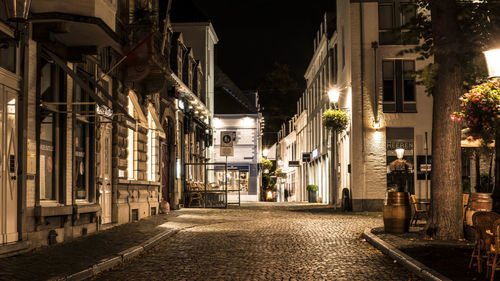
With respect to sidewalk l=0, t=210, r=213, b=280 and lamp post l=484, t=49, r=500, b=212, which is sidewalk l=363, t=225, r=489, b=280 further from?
sidewalk l=0, t=210, r=213, b=280

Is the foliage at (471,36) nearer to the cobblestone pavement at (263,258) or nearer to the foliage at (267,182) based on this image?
the cobblestone pavement at (263,258)

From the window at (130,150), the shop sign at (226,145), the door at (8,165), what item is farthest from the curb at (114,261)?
the shop sign at (226,145)

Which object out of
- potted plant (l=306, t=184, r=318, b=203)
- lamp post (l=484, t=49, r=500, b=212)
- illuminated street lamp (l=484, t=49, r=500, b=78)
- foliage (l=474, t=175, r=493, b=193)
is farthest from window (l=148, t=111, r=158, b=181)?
potted plant (l=306, t=184, r=318, b=203)

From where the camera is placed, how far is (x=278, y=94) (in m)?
68.4

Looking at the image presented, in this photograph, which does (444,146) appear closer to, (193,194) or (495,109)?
(495,109)

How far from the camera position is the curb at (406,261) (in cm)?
825

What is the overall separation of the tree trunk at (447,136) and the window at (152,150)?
39.0 ft

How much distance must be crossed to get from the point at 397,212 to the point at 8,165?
8249mm

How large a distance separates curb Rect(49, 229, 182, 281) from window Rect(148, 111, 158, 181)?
8.70 meters

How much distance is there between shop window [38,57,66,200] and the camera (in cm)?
1258

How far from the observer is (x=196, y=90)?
36.2 m

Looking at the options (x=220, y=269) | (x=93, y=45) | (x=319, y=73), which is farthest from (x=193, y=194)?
(x=220, y=269)

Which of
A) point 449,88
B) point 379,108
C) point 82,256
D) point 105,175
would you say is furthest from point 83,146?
point 379,108

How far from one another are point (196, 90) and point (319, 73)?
30.2 ft
